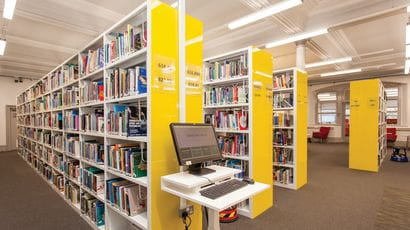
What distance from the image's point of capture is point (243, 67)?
10.7 feet

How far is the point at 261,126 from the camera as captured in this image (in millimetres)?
3250

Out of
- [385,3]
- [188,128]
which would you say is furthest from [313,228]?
[385,3]

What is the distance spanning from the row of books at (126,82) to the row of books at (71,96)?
1179mm

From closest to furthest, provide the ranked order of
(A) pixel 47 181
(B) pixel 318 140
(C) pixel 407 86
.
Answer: (A) pixel 47 181 < (C) pixel 407 86 < (B) pixel 318 140

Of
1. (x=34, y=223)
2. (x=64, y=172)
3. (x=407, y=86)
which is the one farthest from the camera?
(x=407, y=86)

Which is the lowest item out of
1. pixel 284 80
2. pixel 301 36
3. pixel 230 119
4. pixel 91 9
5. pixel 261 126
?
pixel 261 126

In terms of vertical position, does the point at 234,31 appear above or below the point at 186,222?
above

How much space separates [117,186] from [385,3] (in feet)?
17.0

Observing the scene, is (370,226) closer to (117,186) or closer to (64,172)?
(117,186)

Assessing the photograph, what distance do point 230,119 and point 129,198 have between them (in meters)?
1.90

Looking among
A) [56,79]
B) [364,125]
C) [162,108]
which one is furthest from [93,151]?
[364,125]

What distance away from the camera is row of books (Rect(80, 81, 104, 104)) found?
2.73 meters

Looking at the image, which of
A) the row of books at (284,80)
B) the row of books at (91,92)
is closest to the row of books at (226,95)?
the row of books at (284,80)

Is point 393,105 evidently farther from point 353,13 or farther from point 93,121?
point 93,121
